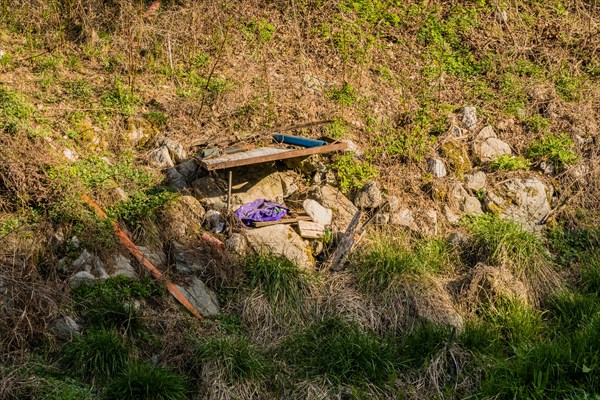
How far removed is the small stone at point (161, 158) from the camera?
749 cm

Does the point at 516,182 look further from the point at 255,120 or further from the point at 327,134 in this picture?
the point at 255,120

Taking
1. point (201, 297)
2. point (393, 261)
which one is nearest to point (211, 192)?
point (201, 297)

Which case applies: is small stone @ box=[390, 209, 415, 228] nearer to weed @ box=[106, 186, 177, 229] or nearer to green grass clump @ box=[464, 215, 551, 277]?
green grass clump @ box=[464, 215, 551, 277]

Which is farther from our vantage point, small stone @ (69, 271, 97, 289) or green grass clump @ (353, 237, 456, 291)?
green grass clump @ (353, 237, 456, 291)

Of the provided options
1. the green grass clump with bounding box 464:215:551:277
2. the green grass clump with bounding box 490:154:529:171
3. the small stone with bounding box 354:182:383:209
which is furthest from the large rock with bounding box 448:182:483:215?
the small stone with bounding box 354:182:383:209

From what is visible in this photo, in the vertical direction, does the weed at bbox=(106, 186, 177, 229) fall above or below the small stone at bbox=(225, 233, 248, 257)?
above

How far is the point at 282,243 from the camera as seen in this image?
6.82 meters

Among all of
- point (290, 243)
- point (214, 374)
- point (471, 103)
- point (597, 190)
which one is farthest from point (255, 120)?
point (597, 190)

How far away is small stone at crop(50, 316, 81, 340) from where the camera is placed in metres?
5.47

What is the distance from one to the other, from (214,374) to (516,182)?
4.71 m

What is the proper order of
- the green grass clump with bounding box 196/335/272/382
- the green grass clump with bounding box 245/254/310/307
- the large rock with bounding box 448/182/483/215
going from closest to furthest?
the green grass clump with bounding box 196/335/272/382
the green grass clump with bounding box 245/254/310/307
the large rock with bounding box 448/182/483/215

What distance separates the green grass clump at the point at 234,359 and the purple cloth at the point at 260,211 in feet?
5.54

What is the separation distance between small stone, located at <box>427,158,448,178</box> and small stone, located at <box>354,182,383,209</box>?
2.95ft

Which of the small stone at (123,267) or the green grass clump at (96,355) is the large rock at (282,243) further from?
the green grass clump at (96,355)
